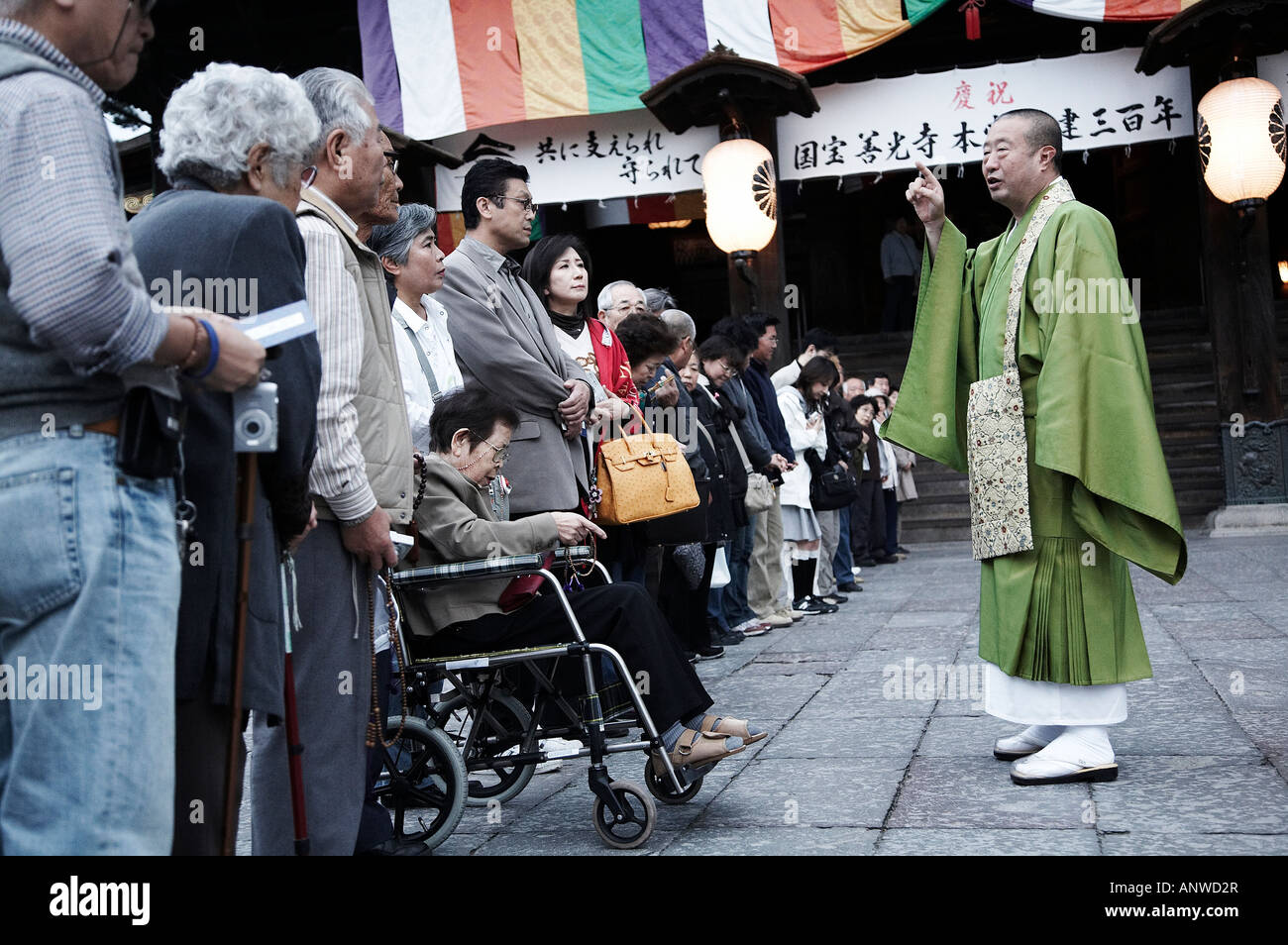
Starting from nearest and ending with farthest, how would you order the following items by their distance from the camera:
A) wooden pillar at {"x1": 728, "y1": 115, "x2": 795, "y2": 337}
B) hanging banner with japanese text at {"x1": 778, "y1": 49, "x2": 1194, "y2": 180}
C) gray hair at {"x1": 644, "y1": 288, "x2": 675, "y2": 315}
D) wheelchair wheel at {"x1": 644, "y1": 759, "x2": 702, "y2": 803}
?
A: wheelchair wheel at {"x1": 644, "y1": 759, "x2": 702, "y2": 803}
gray hair at {"x1": 644, "y1": 288, "x2": 675, "y2": 315}
hanging banner with japanese text at {"x1": 778, "y1": 49, "x2": 1194, "y2": 180}
wooden pillar at {"x1": 728, "y1": 115, "x2": 795, "y2": 337}

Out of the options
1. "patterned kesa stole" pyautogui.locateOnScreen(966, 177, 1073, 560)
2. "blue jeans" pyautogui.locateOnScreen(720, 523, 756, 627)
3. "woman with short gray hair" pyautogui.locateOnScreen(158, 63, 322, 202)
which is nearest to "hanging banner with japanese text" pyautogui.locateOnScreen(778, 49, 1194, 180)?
"blue jeans" pyautogui.locateOnScreen(720, 523, 756, 627)

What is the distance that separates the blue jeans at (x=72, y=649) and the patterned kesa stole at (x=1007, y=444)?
2895mm

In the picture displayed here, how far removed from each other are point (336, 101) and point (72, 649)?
1.50m

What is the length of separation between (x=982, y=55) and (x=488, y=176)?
1061cm

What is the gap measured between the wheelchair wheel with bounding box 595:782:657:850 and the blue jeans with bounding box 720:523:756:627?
4.10 metres

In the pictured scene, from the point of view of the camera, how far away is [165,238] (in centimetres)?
220

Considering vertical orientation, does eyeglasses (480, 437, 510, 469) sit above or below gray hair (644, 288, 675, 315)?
below

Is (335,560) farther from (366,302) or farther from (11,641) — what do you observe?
(11,641)

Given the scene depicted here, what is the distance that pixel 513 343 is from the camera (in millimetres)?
4418

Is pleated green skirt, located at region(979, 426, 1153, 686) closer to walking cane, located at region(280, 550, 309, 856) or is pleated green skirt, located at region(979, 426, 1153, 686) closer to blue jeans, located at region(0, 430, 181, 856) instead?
walking cane, located at region(280, 550, 309, 856)

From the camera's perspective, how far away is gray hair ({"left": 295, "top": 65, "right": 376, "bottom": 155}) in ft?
9.25

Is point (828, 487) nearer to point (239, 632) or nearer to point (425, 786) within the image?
point (425, 786)

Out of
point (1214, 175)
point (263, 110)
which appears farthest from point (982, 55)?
point (263, 110)
